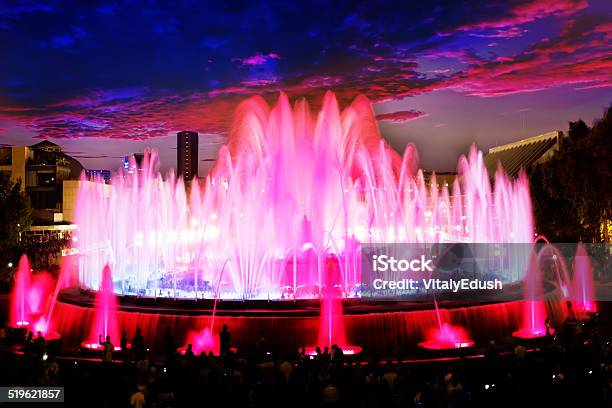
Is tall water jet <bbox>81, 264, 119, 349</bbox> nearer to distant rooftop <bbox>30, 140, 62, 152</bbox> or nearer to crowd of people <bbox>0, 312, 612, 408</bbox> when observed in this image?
crowd of people <bbox>0, 312, 612, 408</bbox>

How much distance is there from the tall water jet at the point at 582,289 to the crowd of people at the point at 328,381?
1035 centimetres

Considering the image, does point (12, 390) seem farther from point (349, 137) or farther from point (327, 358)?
point (349, 137)

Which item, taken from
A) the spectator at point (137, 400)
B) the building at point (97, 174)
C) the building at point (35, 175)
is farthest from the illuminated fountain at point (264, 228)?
the building at point (97, 174)

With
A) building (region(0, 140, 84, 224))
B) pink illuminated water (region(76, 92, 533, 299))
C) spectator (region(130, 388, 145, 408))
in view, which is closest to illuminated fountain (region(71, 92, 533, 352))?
pink illuminated water (region(76, 92, 533, 299))

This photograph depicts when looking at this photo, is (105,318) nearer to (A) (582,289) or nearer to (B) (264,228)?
(B) (264,228)

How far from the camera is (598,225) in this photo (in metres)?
37.9

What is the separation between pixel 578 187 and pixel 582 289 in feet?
33.2

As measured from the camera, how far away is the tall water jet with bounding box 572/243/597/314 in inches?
937

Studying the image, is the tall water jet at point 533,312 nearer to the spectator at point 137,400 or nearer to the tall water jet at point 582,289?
the tall water jet at point 582,289

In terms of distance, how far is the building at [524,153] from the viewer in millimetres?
79438

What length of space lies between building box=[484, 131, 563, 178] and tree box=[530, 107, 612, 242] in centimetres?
2932

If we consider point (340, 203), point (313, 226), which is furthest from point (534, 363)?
point (340, 203)

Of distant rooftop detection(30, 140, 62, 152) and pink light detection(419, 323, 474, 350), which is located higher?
distant rooftop detection(30, 140, 62, 152)

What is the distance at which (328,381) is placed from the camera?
37.3 ft
